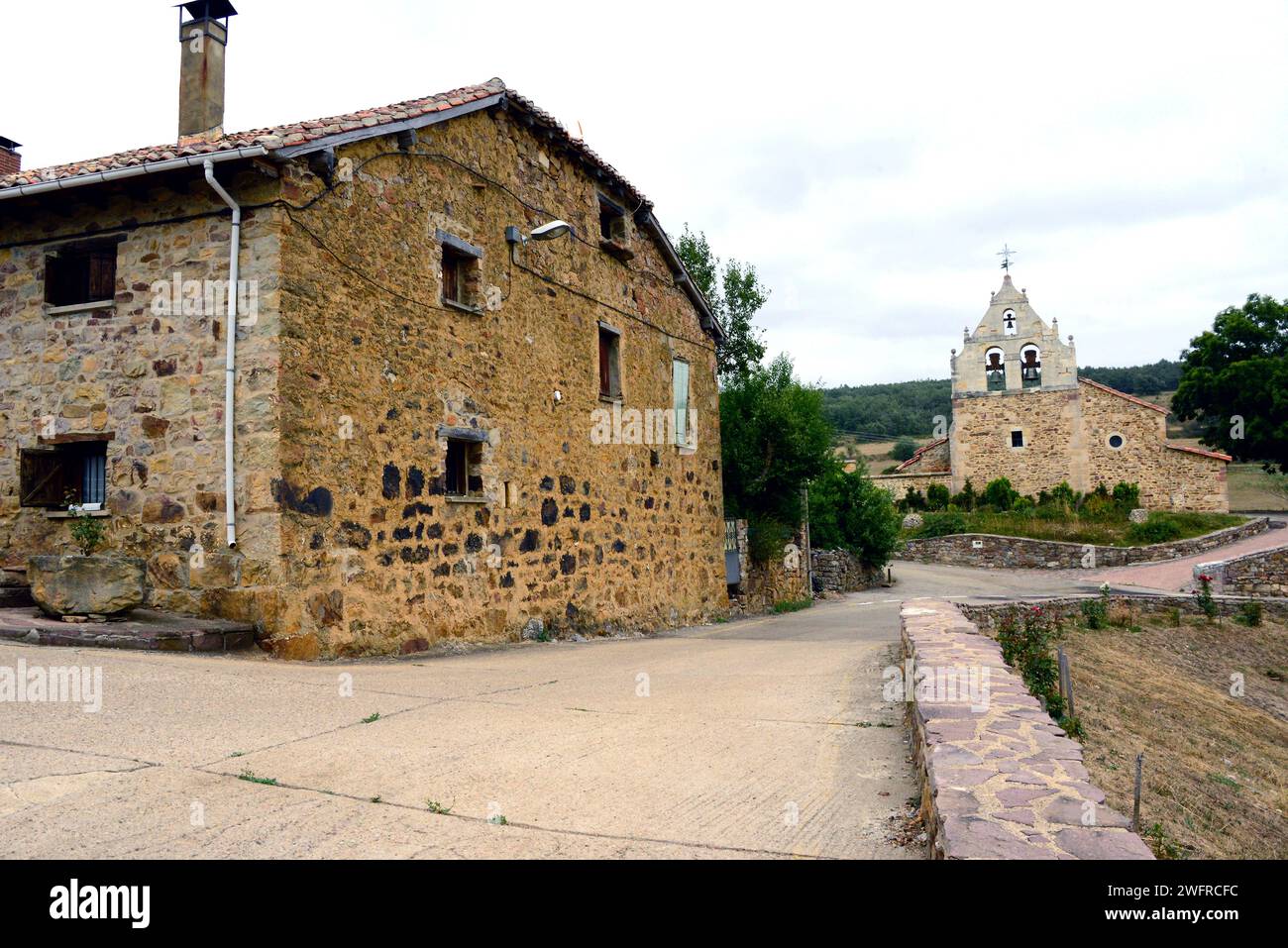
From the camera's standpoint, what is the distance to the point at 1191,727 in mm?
10492

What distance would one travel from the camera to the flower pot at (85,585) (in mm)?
7352

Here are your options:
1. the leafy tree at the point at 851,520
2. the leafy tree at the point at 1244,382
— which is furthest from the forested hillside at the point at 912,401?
the leafy tree at the point at 851,520

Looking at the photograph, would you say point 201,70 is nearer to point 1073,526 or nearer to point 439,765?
point 439,765

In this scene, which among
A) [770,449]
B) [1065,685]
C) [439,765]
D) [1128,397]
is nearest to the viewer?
[439,765]

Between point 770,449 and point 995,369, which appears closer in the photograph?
point 770,449

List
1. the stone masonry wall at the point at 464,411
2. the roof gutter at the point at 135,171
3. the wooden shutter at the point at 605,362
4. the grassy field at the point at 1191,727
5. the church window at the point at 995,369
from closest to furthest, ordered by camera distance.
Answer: the grassy field at the point at 1191,727 < the roof gutter at the point at 135,171 < the stone masonry wall at the point at 464,411 < the wooden shutter at the point at 605,362 < the church window at the point at 995,369

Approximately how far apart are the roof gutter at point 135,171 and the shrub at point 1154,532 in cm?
2976

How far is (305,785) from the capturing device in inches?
155

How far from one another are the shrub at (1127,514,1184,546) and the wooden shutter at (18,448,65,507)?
99.3 ft

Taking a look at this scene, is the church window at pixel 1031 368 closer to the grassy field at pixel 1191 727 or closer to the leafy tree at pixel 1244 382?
the leafy tree at pixel 1244 382

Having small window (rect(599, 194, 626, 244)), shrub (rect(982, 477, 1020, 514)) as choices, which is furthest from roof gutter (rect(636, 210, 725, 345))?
shrub (rect(982, 477, 1020, 514))

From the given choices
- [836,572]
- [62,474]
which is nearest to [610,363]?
[62,474]

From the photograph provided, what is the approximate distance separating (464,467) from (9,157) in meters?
7.32

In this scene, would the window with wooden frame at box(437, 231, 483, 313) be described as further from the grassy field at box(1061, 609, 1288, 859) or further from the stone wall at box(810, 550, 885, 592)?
the stone wall at box(810, 550, 885, 592)
